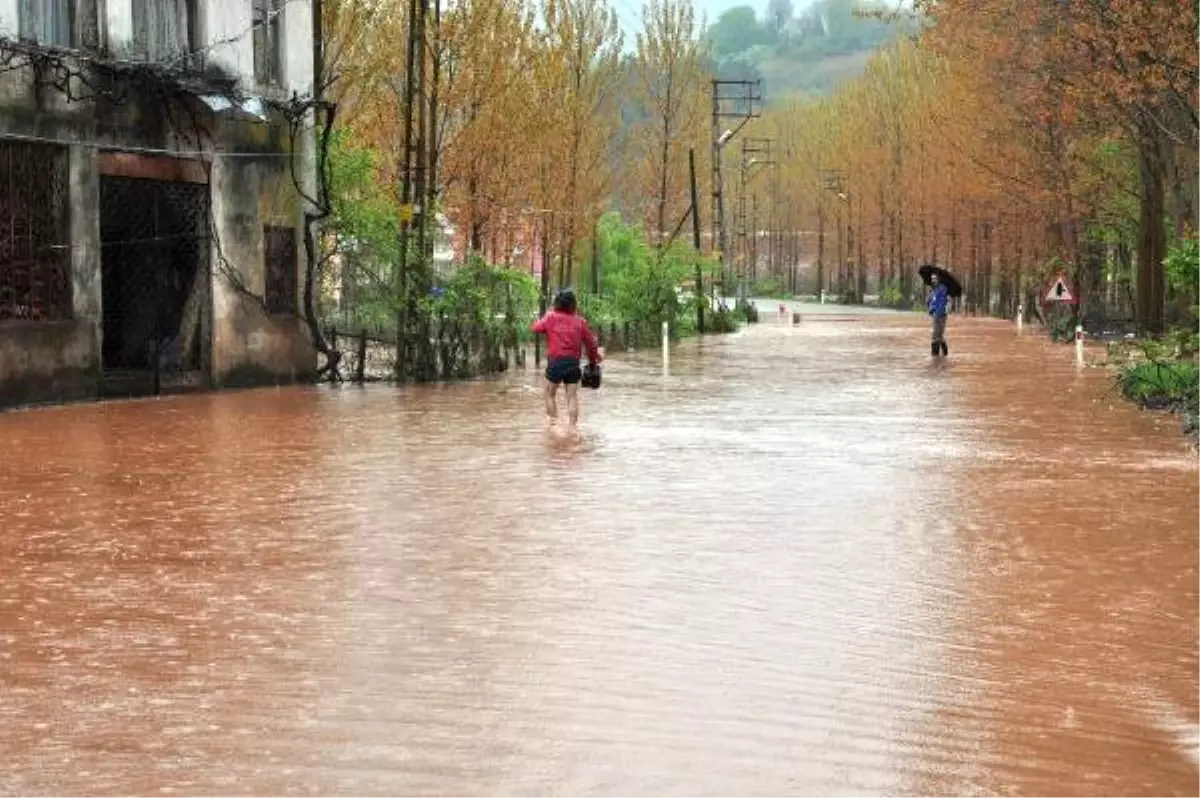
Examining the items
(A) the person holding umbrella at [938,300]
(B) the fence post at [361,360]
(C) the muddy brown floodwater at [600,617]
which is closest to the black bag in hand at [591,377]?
(C) the muddy brown floodwater at [600,617]

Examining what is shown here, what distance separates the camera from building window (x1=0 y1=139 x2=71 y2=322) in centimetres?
2378

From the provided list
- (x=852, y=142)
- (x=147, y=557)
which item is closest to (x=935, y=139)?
(x=852, y=142)

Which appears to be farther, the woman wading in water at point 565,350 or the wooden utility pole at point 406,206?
the wooden utility pole at point 406,206

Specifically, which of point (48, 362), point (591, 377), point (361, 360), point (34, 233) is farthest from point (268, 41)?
point (591, 377)

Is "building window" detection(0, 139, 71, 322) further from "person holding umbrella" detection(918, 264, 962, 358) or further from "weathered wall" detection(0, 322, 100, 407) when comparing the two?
"person holding umbrella" detection(918, 264, 962, 358)

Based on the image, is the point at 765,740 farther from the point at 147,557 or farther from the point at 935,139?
the point at 935,139

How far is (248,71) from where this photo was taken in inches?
1122

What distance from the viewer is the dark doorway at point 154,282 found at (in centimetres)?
2786

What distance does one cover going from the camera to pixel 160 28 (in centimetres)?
2681

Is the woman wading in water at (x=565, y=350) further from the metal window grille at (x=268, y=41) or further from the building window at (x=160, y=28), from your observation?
the metal window grille at (x=268, y=41)

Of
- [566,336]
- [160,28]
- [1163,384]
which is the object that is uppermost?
[160,28]

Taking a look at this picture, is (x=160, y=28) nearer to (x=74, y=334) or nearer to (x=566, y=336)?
(x=74, y=334)

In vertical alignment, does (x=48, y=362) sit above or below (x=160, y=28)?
below

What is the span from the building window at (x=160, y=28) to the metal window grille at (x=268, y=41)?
1.75 m
